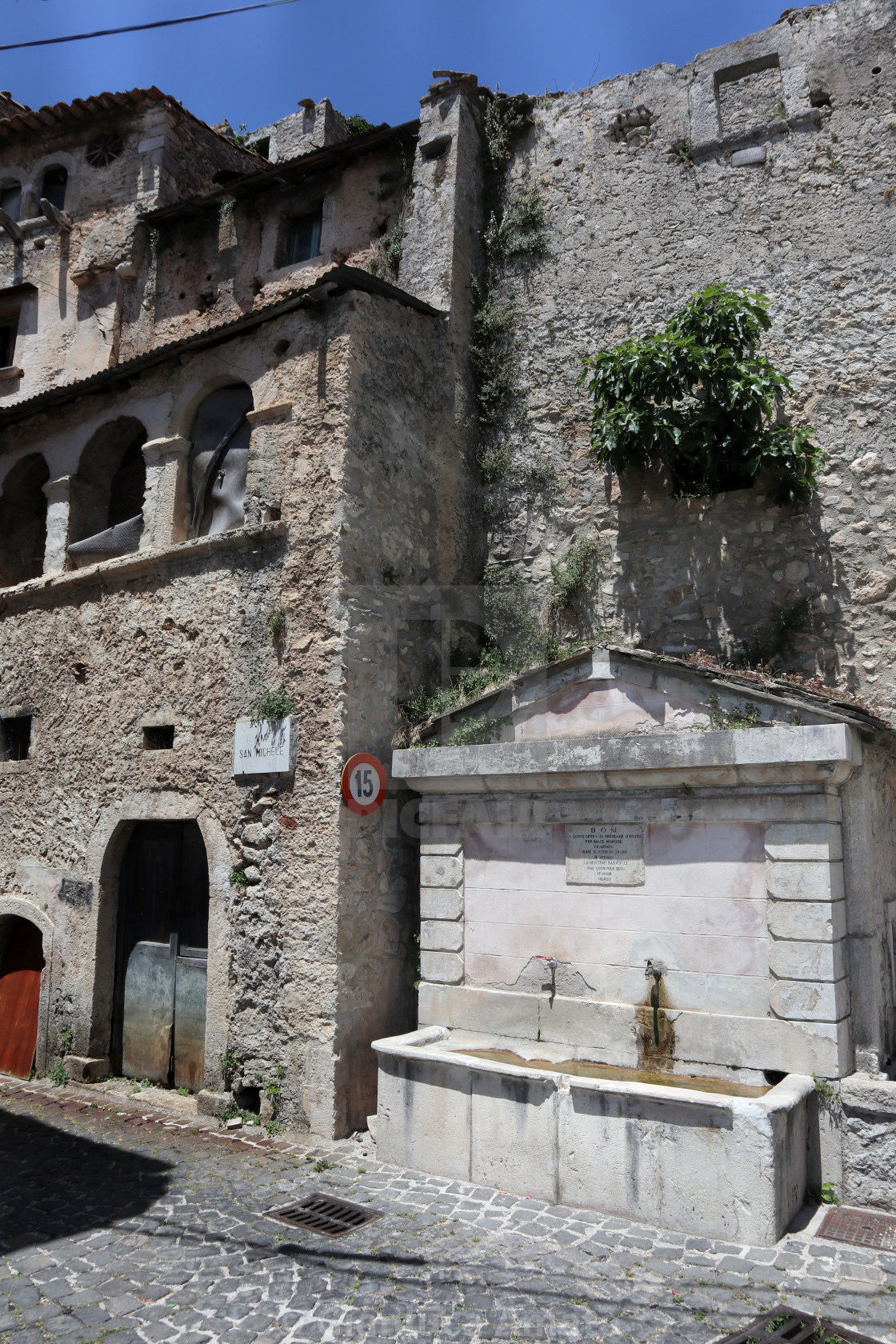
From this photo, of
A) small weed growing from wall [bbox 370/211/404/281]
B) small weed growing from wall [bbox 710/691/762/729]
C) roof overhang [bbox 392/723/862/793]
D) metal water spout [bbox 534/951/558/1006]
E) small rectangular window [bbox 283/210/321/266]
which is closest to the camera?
roof overhang [bbox 392/723/862/793]

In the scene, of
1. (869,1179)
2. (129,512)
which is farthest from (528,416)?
(869,1179)

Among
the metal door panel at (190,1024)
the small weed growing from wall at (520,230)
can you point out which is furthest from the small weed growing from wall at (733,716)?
the small weed growing from wall at (520,230)

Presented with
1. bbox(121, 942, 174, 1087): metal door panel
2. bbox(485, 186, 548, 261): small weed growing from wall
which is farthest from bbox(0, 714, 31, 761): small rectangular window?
bbox(485, 186, 548, 261): small weed growing from wall

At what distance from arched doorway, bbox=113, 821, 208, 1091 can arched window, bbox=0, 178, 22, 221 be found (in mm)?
9558

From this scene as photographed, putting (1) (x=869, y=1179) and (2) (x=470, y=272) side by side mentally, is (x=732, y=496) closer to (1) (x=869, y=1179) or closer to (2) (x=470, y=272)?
(2) (x=470, y=272)

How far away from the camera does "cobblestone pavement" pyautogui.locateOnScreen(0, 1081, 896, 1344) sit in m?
3.96

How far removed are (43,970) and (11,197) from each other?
10.7 meters

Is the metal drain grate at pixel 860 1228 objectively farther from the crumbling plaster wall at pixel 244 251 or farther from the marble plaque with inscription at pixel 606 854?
the crumbling plaster wall at pixel 244 251

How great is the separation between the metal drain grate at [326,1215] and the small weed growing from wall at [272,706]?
3.28 m

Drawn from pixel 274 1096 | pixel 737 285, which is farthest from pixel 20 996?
pixel 737 285

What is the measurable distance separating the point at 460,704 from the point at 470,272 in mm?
5010

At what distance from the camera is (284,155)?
12.8 metres

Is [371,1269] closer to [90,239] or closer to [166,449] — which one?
[166,449]

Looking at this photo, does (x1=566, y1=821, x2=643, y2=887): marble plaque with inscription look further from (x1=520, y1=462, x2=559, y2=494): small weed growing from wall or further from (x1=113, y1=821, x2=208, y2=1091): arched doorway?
(x1=520, y1=462, x2=559, y2=494): small weed growing from wall
